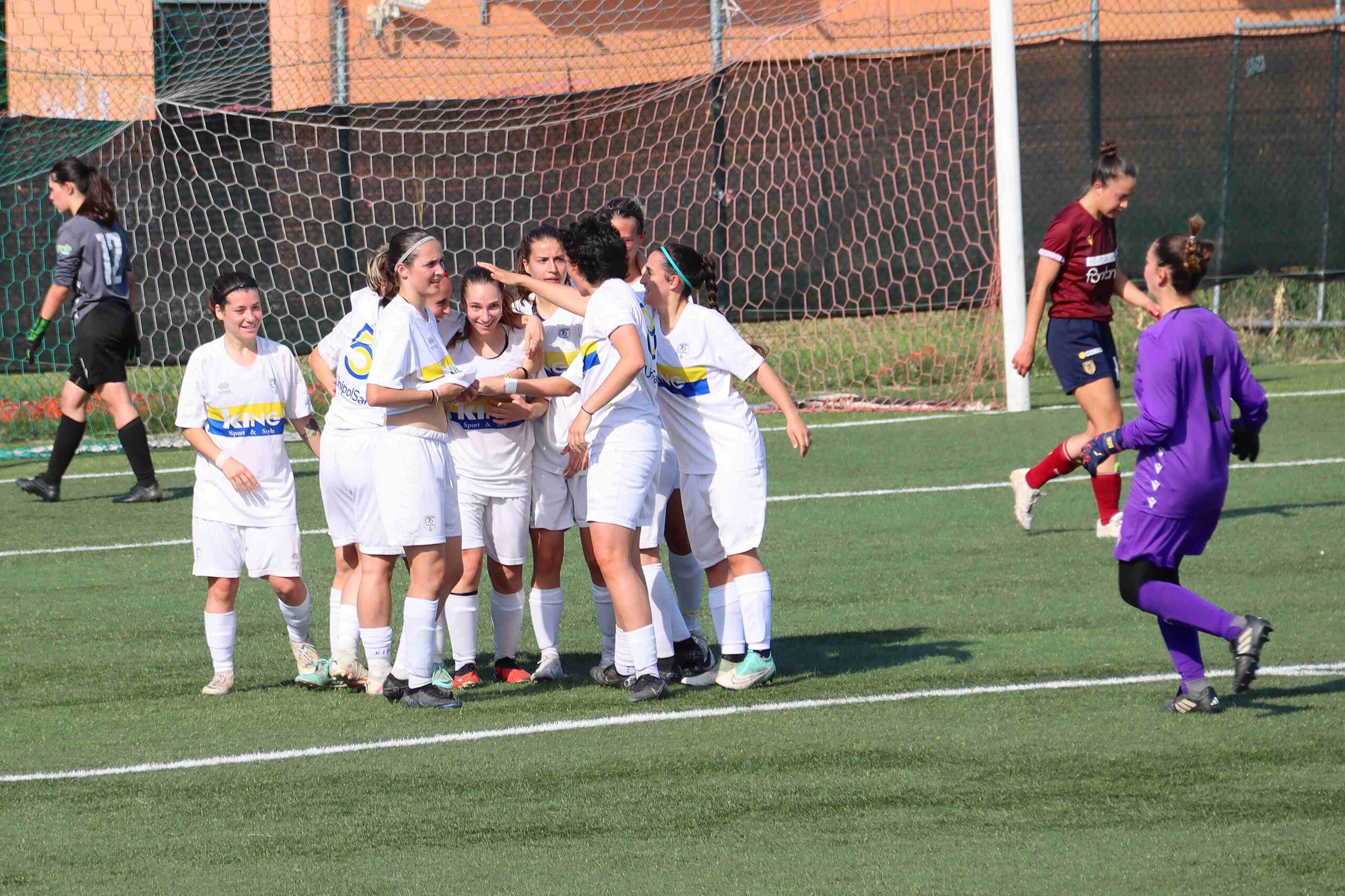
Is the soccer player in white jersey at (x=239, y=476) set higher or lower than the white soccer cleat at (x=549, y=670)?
higher

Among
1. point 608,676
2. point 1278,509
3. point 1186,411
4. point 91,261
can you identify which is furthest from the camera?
point 91,261

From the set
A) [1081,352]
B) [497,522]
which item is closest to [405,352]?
[497,522]

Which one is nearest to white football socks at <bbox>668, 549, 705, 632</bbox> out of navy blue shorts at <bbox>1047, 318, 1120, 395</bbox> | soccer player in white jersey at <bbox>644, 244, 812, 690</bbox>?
soccer player in white jersey at <bbox>644, 244, 812, 690</bbox>

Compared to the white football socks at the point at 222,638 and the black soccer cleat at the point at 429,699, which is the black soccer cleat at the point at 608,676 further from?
the white football socks at the point at 222,638

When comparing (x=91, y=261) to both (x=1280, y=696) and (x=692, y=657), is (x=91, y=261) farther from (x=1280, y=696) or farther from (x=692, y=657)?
(x=1280, y=696)

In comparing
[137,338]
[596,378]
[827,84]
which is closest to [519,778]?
[596,378]

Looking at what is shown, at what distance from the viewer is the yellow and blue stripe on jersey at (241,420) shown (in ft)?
19.9

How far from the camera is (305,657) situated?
6043 mm

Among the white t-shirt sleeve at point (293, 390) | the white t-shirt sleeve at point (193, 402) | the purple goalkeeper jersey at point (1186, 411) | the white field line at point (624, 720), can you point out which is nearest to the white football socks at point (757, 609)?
the white field line at point (624, 720)

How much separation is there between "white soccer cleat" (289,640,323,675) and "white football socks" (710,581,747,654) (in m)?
1.49

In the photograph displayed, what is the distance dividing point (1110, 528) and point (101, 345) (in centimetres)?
634

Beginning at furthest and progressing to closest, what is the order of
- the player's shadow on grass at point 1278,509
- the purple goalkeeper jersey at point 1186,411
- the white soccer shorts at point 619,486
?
the player's shadow on grass at point 1278,509 → the white soccer shorts at point 619,486 → the purple goalkeeper jersey at point 1186,411

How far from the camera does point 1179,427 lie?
5117 millimetres

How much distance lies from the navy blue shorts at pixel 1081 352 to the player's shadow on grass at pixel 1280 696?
3250 millimetres
